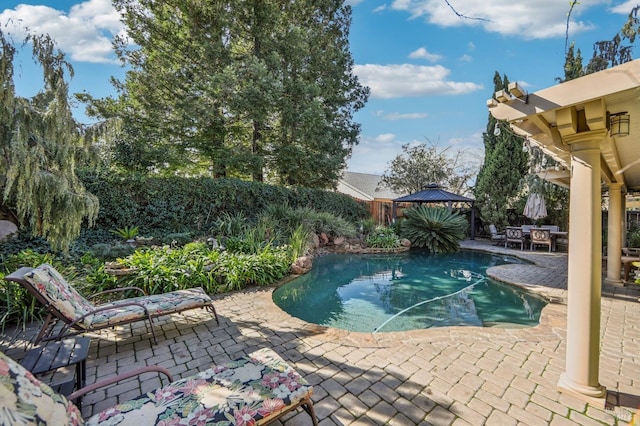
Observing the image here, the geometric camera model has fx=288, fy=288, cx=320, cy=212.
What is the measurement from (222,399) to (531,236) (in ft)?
41.3

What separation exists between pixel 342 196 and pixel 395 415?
13739 mm

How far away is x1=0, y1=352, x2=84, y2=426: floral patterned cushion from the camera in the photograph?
1.22m

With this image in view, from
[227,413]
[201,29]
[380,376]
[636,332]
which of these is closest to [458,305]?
[636,332]

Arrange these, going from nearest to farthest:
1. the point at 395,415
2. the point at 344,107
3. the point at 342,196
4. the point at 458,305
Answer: the point at 395,415, the point at 458,305, the point at 342,196, the point at 344,107

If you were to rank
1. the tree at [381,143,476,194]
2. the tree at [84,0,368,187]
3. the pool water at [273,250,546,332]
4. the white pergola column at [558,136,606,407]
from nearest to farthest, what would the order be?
1. the white pergola column at [558,136,606,407]
2. the pool water at [273,250,546,332]
3. the tree at [84,0,368,187]
4. the tree at [381,143,476,194]

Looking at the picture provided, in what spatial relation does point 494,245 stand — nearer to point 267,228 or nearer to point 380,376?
point 267,228

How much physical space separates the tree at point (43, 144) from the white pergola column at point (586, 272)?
525cm

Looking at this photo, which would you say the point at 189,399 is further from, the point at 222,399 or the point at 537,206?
the point at 537,206

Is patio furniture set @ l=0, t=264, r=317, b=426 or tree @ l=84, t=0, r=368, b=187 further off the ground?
tree @ l=84, t=0, r=368, b=187

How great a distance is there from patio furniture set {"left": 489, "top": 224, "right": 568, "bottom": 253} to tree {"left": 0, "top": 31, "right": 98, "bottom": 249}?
520 inches

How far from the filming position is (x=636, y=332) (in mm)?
3635

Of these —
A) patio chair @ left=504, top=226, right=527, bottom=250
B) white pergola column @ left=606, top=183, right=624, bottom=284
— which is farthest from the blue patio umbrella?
white pergola column @ left=606, top=183, right=624, bottom=284

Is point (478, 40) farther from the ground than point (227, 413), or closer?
farther from the ground

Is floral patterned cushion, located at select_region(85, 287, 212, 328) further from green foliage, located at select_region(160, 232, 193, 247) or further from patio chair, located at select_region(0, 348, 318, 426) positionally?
green foliage, located at select_region(160, 232, 193, 247)
